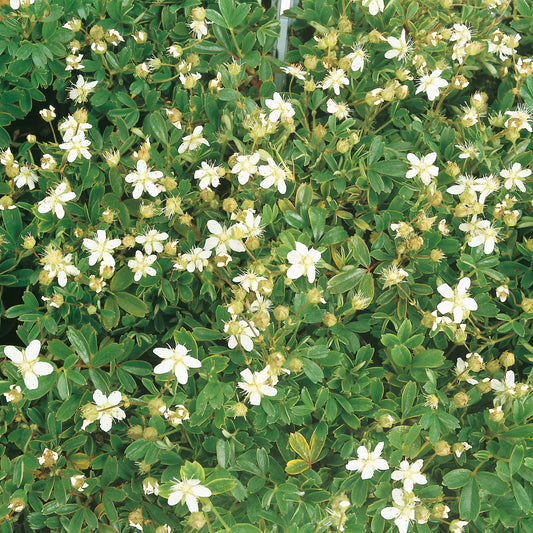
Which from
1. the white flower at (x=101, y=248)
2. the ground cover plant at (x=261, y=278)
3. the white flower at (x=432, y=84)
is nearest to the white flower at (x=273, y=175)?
the ground cover plant at (x=261, y=278)

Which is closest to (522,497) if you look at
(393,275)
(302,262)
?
(393,275)

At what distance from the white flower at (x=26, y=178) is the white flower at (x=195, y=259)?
47 centimetres

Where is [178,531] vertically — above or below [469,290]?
below

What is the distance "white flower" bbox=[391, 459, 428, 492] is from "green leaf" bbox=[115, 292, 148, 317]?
24.6 inches

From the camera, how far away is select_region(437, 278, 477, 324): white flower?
45.8 inches

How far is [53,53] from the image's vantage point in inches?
54.6

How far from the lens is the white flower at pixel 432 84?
137 cm

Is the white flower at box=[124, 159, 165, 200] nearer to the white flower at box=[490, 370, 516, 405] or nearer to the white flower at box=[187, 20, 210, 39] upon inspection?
the white flower at box=[187, 20, 210, 39]

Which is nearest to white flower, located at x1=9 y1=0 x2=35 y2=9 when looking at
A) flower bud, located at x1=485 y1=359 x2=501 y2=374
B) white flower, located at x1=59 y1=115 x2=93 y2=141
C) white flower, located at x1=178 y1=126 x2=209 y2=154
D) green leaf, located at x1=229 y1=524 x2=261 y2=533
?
white flower, located at x1=59 y1=115 x2=93 y2=141

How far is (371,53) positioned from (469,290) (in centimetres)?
68

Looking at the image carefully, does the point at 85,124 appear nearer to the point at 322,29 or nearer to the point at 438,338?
the point at 322,29

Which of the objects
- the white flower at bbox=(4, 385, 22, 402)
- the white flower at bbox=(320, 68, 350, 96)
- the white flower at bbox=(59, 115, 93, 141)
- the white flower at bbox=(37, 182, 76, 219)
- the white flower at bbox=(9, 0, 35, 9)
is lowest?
the white flower at bbox=(4, 385, 22, 402)

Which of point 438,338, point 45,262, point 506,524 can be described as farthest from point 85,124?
point 506,524

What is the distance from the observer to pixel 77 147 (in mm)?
1282
